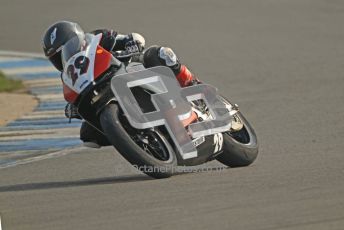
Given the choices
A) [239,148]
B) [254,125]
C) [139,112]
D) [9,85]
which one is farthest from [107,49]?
[9,85]

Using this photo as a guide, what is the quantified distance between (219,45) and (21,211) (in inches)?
383

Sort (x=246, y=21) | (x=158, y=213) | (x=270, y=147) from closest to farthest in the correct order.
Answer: (x=158, y=213) < (x=270, y=147) < (x=246, y=21)

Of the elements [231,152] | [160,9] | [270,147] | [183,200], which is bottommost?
[160,9]

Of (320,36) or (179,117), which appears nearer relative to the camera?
(179,117)

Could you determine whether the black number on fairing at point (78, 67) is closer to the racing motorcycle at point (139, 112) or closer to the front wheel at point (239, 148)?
the racing motorcycle at point (139, 112)

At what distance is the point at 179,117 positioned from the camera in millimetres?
7902

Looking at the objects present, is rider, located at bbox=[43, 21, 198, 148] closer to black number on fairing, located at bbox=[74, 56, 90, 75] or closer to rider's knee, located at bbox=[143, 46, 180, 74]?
rider's knee, located at bbox=[143, 46, 180, 74]

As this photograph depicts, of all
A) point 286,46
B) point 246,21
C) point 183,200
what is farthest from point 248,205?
point 246,21

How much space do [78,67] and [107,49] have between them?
51 cm

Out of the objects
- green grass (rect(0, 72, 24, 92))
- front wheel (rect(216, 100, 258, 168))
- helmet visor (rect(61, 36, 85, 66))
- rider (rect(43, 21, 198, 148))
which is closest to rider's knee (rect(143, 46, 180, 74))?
rider (rect(43, 21, 198, 148))

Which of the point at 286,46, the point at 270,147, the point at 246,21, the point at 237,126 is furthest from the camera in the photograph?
the point at 246,21

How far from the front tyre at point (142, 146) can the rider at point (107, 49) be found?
51 centimetres

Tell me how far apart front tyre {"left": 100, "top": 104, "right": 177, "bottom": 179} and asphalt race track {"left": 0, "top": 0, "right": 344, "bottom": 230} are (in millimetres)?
116

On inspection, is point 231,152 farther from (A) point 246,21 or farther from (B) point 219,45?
(A) point 246,21
